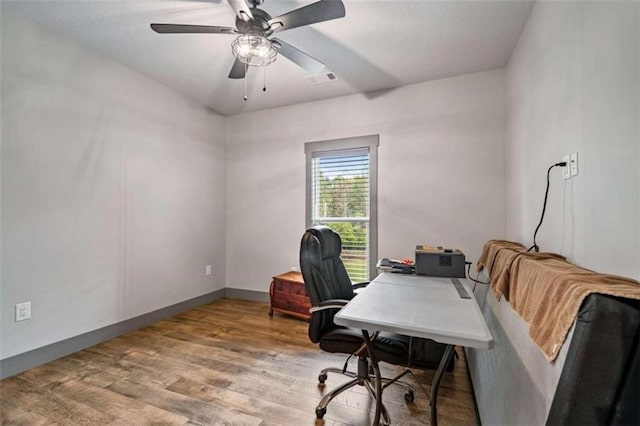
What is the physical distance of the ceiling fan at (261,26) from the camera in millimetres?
1590

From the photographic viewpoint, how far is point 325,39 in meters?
2.38

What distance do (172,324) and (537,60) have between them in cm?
404

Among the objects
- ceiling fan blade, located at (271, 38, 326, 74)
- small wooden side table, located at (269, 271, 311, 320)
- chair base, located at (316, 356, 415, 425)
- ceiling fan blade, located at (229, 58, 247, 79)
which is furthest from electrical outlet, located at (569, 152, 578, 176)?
small wooden side table, located at (269, 271, 311, 320)

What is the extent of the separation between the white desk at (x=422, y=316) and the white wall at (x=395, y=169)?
143 cm

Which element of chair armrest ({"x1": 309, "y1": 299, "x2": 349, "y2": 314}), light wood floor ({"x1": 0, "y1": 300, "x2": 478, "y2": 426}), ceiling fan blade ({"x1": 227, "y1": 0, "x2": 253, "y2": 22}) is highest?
ceiling fan blade ({"x1": 227, "y1": 0, "x2": 253, "y2": 22})

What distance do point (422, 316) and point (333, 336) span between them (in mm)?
664

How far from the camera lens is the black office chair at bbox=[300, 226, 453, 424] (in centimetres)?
162

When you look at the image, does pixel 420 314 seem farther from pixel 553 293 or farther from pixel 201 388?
pixel 201 388

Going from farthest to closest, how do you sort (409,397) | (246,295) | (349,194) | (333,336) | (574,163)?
(246,295) → (349,194) → (409,397) → (333,336) → (574,163)

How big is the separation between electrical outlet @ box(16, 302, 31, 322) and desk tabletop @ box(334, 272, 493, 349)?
2.52 metres

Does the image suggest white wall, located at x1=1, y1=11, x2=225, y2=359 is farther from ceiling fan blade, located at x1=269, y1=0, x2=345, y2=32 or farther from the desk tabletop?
the desk tabletop

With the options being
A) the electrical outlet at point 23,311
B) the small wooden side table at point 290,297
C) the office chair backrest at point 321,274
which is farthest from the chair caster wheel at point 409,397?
the electrical outlet at point 23,311

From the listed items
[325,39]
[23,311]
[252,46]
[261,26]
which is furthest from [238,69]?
[23,311]

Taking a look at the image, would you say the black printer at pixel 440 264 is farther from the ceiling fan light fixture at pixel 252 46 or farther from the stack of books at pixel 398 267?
the ceiling fan light fixture at pixel 252 46
